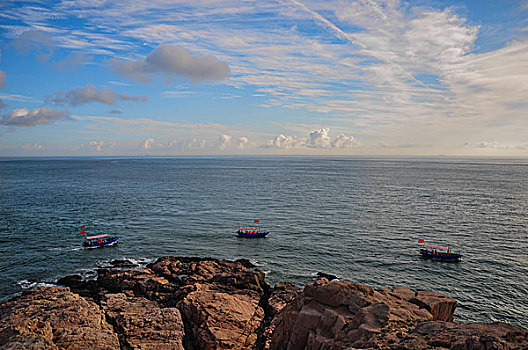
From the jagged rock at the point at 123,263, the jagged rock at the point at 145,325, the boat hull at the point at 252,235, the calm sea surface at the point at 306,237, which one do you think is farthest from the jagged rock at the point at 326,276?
the jagged rock at the point at 123,263

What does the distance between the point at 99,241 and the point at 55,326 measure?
127ft

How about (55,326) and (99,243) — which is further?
(99,243)

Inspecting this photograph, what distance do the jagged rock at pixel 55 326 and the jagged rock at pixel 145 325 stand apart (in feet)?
3.98

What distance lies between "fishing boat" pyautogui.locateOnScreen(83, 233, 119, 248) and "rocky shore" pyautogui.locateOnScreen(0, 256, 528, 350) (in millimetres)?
23219

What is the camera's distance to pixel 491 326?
1859cm

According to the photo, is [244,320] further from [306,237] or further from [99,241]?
[99,241]

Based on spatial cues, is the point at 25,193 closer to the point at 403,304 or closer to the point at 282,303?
the point at 282,303

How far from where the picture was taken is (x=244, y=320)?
30.6 metres

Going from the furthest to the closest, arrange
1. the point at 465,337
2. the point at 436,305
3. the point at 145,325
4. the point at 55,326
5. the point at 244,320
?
the point at 244,320 < the point at 145,325 < the point at 436,305 < the point at 55,326 < the point at 465,337

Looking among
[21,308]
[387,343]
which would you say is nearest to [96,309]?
[21,308]

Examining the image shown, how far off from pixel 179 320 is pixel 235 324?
17.3ft

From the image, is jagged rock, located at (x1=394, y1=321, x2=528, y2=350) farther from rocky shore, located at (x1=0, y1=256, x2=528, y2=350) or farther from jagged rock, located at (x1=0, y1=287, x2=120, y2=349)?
jagged rock, located at (x1=0, y1=287, x2=120, y2=349)

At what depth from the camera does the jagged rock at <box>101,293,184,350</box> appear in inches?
1017

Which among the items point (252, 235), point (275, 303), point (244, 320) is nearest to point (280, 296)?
point (275, 303)
